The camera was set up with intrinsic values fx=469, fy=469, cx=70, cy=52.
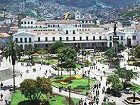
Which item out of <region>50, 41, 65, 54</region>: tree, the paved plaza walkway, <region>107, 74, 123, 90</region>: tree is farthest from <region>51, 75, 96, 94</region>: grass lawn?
<region>50, 41, 65, 54</region>: tree

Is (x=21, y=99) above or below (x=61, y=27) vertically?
below

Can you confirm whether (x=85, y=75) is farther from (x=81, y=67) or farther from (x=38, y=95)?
(x=38, y=95)

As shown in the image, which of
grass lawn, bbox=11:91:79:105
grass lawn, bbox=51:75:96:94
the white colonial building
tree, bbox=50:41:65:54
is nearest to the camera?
grass lawn, bbox=11:91:79:105

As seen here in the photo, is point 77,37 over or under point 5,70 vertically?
over

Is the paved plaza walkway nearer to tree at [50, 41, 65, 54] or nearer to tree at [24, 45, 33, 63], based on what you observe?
tree at [24, 45, 33, 63]

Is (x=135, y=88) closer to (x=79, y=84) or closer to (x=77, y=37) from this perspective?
(x=79, y=84)

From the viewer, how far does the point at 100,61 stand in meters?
103

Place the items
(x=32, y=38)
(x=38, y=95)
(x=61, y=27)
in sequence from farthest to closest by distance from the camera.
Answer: (x=61, y=27) < (x=32, y=38) < (x=38, y=95)

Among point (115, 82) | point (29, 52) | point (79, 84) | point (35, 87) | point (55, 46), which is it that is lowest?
point (79, 84)

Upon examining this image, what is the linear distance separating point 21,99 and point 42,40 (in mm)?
65240

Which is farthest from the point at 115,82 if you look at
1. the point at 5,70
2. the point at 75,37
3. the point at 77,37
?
the point at 77,37

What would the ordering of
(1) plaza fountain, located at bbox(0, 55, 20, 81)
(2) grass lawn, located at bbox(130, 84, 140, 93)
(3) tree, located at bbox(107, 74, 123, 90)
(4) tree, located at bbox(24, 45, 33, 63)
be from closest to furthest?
(3) tree, located at bbox(107, 74, 123, 90) → (2) grass lawn, located at bbox(130, 84, 140, 93) → (1) plaza fountain, located at bbox(0, 55, 20, 81) → (4) tree, located at bbox(24, 45, 33, 63)

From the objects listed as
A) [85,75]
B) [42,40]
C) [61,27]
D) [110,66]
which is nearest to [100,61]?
[110,66]

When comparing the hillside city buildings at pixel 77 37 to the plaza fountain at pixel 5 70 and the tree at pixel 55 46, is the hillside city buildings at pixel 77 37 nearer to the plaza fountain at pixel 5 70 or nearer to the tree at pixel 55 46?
the tree at pixel 55 46
